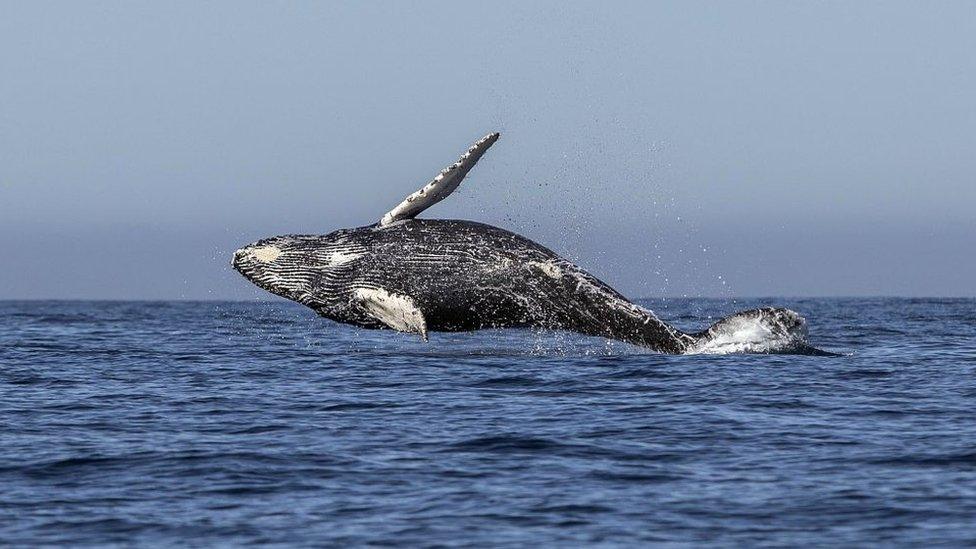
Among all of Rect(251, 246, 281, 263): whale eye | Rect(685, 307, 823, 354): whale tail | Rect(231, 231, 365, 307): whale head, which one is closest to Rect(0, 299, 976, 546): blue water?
Rect(685, 307, 823, 354): whale tail

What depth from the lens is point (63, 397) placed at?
2189 cm

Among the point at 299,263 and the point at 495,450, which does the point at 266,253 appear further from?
the point at 495,450

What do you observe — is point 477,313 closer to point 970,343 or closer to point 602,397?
point 602,397

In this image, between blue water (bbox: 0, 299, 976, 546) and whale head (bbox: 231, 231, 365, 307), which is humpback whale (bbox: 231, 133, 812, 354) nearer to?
whale head (bbox: 231, 231, 365, 307)

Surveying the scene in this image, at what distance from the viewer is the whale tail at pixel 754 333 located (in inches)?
891

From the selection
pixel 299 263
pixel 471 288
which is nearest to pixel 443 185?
pixel 471 288

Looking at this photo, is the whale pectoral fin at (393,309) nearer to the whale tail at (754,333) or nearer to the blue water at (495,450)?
the blue water at (495,450)

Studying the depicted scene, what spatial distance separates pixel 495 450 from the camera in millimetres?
16328

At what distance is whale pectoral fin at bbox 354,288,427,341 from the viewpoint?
21422 mm

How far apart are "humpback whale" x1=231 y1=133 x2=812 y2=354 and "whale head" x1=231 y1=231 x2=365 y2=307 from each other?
25 mm

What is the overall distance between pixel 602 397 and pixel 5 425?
8.71m

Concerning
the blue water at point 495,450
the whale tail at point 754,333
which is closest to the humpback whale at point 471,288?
the whale tail at point 754,333

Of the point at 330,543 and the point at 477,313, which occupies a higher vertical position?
the point at 477,313

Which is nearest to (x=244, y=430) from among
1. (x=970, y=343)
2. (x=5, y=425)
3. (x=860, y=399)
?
(x=5, y=425)
